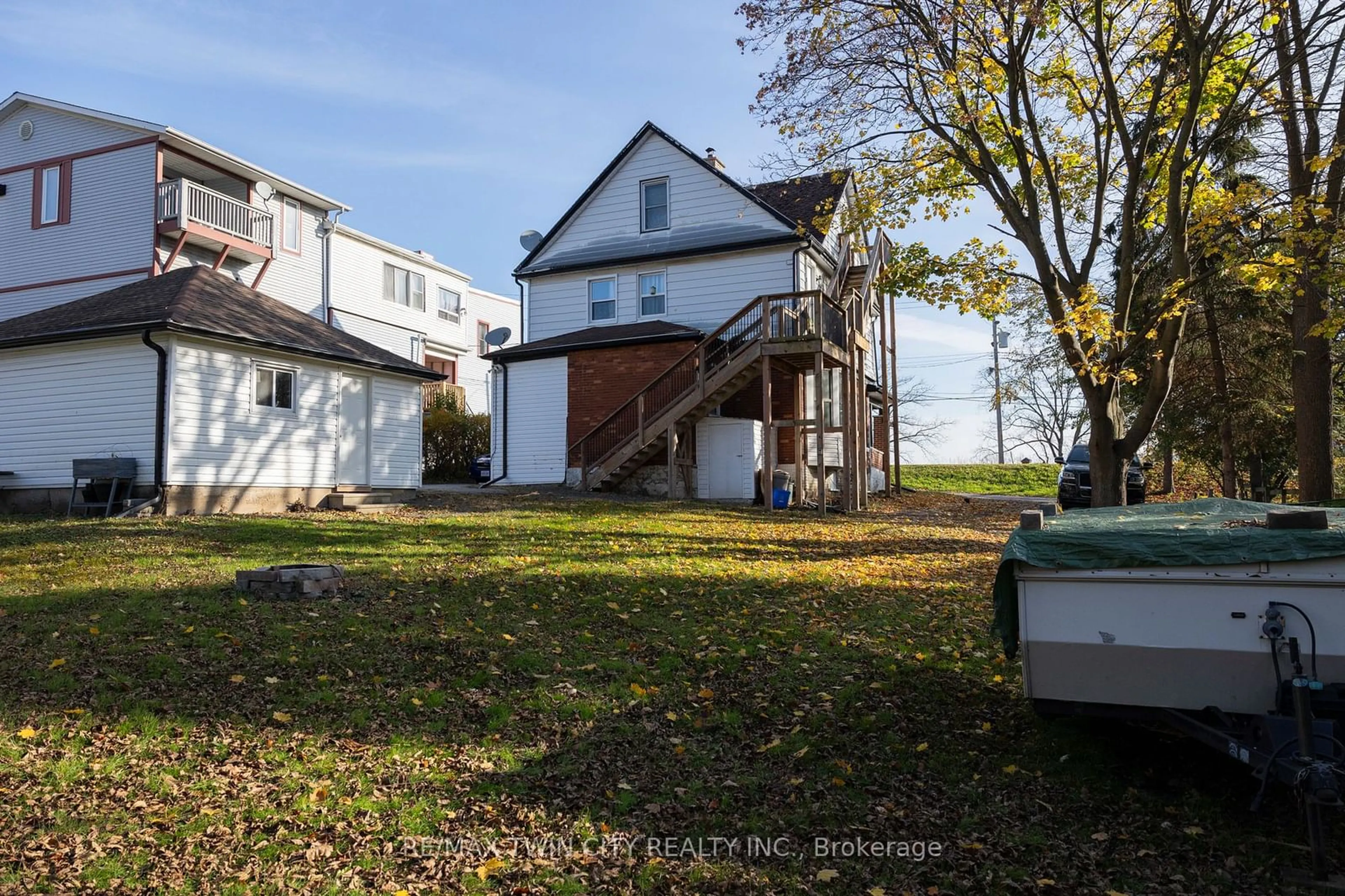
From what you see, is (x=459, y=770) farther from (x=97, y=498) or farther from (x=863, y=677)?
(x=97, y=498)

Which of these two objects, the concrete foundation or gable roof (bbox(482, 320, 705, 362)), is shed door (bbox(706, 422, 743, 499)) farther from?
the concrete foundation

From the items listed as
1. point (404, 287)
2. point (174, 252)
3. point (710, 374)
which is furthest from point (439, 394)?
point (710, 374)

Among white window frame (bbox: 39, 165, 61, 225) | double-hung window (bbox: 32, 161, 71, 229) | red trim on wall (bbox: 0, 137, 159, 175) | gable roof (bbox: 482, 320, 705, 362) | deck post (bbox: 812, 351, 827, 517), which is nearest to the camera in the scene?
deck post (bbox: 812, 351, 827, 517)

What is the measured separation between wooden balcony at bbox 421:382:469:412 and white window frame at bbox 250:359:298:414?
12.7 meters

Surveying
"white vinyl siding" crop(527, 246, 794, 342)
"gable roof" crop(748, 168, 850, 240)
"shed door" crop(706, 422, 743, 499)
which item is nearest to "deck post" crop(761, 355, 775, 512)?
"shed door" crop(706, 422, 743, 499)

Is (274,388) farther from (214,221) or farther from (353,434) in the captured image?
(214,221)

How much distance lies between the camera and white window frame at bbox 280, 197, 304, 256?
27578 mm

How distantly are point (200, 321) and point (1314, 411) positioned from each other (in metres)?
18.4

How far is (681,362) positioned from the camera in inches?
808

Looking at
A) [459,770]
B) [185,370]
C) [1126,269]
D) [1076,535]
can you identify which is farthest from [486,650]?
[185,370]

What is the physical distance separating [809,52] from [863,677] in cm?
999

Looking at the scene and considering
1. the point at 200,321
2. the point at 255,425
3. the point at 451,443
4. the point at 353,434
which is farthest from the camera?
the point at 451,443

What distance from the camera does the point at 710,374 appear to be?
2033 centimetres

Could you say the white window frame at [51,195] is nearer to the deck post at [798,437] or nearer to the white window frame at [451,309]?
the white window frame at [451,309]
